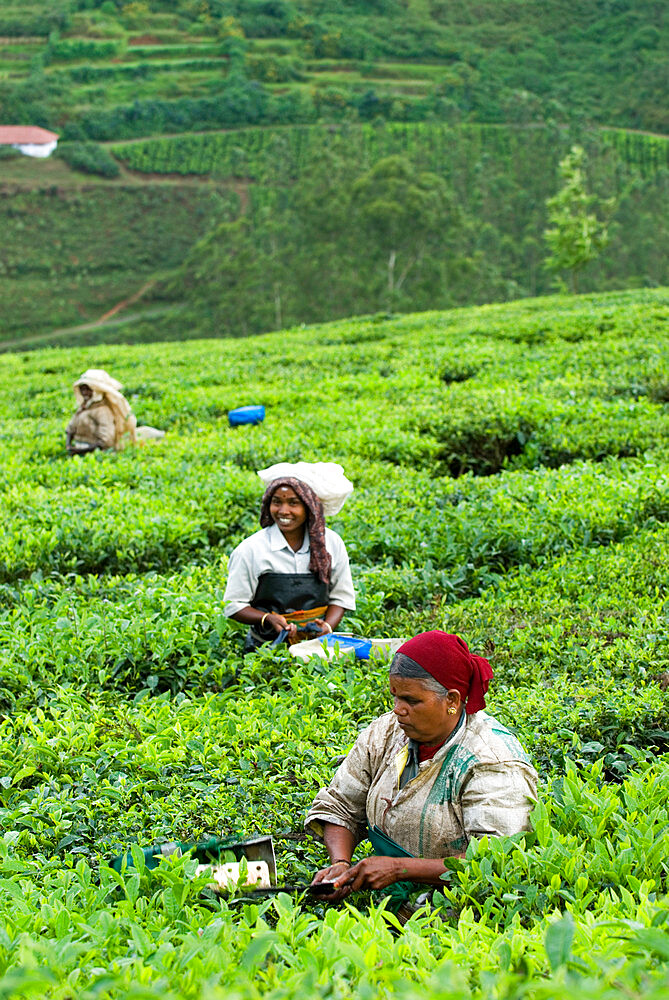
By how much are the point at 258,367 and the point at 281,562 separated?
9.64m

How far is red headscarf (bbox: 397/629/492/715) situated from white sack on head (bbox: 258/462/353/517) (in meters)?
2.14

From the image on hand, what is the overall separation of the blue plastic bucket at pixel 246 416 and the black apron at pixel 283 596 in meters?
5.46

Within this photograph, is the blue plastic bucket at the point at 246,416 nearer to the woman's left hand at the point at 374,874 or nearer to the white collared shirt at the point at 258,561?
the white collared shirt at the point at 258,561

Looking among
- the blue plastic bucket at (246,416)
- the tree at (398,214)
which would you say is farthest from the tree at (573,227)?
the blue plastic bucket at (246,416)

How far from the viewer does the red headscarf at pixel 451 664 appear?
291cm

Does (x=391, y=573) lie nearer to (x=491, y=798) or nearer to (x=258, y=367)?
(x=491, y=798)

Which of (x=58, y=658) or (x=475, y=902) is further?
(x=58, y=658)

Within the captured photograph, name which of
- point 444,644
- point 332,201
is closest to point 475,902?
point 444,644

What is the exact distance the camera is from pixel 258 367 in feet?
47.0

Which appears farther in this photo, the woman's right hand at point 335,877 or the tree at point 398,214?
the tree at point 398,214

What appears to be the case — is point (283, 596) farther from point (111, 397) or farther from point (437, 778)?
point (111, 397)

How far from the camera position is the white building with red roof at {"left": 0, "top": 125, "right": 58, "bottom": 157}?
7100cm

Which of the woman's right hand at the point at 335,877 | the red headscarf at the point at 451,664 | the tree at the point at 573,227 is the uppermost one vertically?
the red headscarf at the point at 451,664

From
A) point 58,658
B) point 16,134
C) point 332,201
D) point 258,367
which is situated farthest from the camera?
point 16,134
